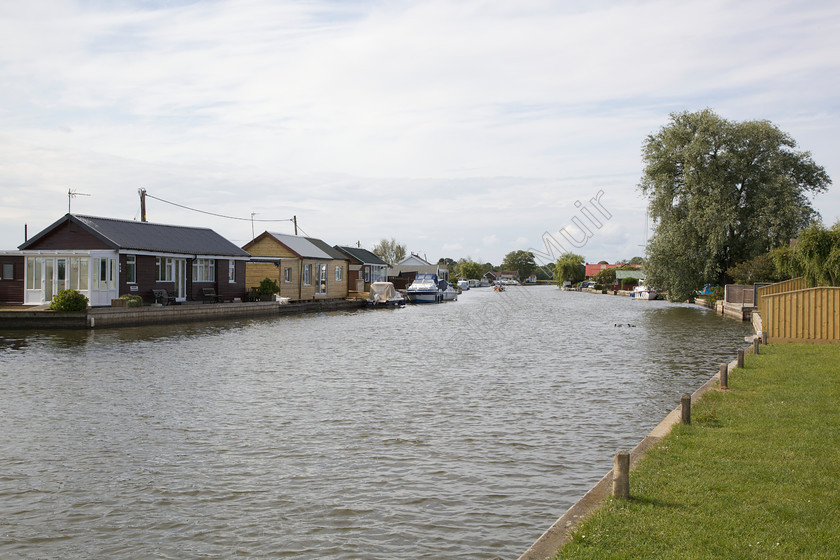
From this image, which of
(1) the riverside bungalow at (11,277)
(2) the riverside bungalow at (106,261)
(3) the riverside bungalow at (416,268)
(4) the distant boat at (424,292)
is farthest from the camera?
(3) the riverside bungalow at (416,268)

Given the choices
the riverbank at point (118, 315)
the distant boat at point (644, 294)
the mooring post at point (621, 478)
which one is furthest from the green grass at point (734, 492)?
the distant boat at point (644, 294)

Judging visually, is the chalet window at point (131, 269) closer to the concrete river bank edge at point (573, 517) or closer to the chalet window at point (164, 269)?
the chalet window at point (164, 269)

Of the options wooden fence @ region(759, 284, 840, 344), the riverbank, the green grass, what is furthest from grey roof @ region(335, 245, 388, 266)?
the green grass

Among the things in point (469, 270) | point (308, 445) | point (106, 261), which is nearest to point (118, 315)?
point (106, 261)

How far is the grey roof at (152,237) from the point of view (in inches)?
1385

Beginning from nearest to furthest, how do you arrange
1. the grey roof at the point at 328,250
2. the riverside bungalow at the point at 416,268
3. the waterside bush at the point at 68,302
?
the waterside bush at the point at 68,302 < the grey roof at the point at 328,250 < the riverside bungalow at the point at 416,268

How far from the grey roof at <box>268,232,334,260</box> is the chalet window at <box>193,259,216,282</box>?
10184 millimetres

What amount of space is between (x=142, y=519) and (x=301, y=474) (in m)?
2.20

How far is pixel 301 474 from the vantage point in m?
9.32

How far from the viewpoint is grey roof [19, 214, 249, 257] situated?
35188 millimetres

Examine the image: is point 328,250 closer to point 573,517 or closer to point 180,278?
point 180,278

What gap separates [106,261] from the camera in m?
34.7

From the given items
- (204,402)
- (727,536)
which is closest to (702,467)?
(727,536)

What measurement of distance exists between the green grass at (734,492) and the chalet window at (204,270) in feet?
118
